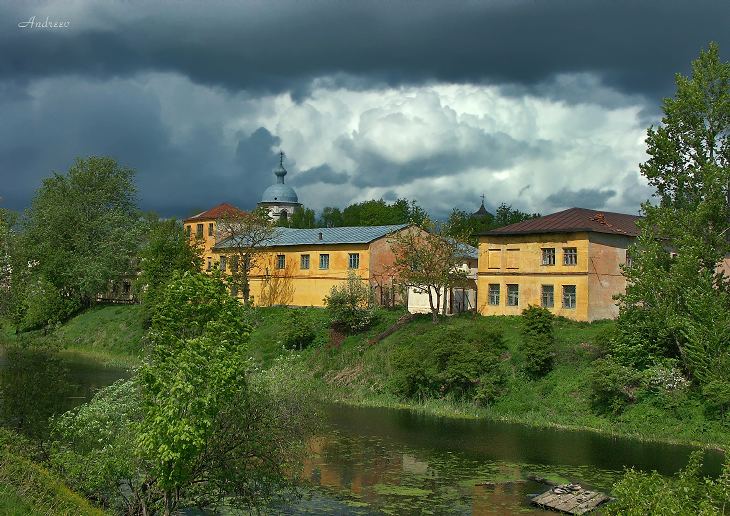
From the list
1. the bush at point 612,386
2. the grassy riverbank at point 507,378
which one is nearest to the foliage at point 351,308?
the grassy riverbank at point 507,378

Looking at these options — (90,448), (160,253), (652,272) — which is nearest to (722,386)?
(652,272)

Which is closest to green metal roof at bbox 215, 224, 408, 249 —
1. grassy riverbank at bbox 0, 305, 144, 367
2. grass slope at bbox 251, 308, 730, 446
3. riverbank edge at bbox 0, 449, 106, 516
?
grass slope at bbox 251, 308, 730, 446

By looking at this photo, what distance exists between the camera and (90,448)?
25.4m

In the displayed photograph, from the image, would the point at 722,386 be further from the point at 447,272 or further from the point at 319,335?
the point at 319,335

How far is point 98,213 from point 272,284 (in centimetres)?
2384

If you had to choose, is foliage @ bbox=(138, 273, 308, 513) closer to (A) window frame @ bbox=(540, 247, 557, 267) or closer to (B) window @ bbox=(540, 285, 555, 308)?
(B) window @ bbox=(540, 285, 555, 308)

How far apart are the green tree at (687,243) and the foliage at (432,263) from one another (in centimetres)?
1703

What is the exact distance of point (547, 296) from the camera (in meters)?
57.7

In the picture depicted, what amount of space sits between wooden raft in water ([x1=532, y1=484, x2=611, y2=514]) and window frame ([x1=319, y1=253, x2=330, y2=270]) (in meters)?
44.3

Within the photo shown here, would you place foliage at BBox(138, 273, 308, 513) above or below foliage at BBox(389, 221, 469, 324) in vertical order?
below

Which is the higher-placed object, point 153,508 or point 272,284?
point 272,284

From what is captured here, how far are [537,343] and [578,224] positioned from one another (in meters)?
13.2

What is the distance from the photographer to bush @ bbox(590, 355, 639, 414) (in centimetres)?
4162

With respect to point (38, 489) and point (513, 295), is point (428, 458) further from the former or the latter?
point (513, 295)
